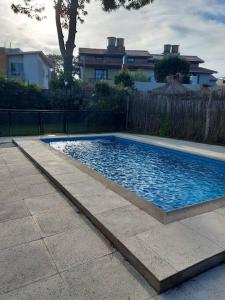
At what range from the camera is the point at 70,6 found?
13.3 m

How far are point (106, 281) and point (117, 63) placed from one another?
29.0m

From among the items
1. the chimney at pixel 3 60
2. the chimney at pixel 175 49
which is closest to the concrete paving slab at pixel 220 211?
the chimney at pixel 3 60

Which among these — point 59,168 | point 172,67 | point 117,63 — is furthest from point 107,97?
point 117,63

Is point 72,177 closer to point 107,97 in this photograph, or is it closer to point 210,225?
point 210,225

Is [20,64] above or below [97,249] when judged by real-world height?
above

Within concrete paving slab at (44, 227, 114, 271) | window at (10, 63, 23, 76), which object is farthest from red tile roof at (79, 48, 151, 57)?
concrete paving slab at (44, 227, 114, 271)

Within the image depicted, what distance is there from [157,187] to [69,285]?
312cm

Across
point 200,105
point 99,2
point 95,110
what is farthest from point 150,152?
point 99,2

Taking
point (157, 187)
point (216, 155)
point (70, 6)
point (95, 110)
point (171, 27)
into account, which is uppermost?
point (70, 6)

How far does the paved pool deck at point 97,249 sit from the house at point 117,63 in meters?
25.9

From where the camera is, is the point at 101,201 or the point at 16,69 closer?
the point at 101,201

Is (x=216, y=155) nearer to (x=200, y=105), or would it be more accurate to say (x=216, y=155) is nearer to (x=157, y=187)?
(x=157, y=187)

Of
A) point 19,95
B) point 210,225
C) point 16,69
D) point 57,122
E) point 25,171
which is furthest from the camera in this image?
point 16,69

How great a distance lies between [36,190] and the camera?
365 centimetres
